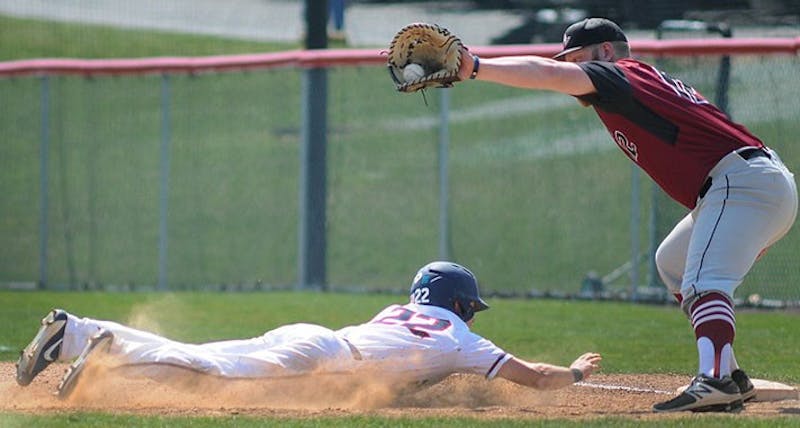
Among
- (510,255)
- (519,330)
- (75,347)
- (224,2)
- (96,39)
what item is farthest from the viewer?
(96,39)

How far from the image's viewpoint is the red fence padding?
13352 millimetres

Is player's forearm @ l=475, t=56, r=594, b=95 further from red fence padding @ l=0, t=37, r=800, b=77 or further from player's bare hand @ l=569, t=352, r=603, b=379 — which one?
red fence padding @ l=0, t=37, r=800, b=77

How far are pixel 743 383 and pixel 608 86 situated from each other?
1.69 m

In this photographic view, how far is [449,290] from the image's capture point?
7219 millimetres

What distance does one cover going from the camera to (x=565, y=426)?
20.0ft

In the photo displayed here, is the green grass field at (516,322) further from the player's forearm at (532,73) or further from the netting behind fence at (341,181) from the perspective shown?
the player's forearm at (532,73)

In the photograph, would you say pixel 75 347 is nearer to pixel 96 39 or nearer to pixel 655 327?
pixel 655 327

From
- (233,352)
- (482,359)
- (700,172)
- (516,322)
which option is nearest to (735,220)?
(700,172)

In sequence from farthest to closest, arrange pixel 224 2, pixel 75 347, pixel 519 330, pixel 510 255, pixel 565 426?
1. pixel 224 2
2. pixel 510 255
3. pixel 519 330
4. pixel 75 347
5. pixel 565 426

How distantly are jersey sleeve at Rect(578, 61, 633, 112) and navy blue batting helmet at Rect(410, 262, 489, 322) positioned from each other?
115cm

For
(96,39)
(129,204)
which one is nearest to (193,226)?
(129,204)

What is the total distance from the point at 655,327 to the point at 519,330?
122cm

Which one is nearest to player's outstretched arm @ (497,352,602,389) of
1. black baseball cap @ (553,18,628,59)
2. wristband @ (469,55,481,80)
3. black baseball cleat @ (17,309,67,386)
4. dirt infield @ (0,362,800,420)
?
dirt infield @ (0,362,800,420)

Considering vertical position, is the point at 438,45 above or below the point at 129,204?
above
